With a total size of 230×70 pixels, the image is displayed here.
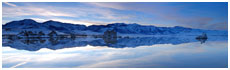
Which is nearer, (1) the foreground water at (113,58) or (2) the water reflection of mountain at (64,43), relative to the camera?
(1) the foreground water at (113,58)

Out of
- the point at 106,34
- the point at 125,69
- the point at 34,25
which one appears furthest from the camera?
the point at 34,25

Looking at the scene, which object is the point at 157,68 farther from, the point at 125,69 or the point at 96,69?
the point at 96,69

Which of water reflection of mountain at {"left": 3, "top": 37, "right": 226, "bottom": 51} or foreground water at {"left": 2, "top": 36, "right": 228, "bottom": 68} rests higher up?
water reflection of mountain at {"left": 3, "top": 37, "right": 226, "bottom": 51}

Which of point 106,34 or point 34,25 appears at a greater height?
point 34,25

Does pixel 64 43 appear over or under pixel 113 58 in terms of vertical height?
over

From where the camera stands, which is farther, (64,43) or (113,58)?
(64,43)

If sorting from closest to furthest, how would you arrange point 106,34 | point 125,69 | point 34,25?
point 125,69 < point 106,34 < point 34,25

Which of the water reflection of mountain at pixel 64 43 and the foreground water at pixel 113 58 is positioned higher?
the water reflection of mountain at pixel 64 43

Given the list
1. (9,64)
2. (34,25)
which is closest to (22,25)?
(34,25)

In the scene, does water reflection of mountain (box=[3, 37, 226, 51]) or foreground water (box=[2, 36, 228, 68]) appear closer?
foreground water (box=[2, 36, 228, 68])

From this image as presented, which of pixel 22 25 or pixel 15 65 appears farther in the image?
pixel 22 25

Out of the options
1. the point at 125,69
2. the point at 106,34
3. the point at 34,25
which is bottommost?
the point at 125,69
